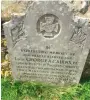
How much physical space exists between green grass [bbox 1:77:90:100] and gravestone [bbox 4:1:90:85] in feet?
0.45

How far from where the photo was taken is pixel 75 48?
3730 millimetres

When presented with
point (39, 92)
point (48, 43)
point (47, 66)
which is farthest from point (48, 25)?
point (39, 92)

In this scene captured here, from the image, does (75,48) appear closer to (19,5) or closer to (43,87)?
(43,87)

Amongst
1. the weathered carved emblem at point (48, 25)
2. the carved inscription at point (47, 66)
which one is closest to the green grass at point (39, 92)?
the carved inscription at point (47, 66)

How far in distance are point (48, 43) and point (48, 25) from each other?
274 mm

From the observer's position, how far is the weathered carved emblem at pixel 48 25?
11.4 feet

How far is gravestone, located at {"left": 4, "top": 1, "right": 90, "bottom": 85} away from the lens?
3.45 m

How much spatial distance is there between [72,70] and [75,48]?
42cm

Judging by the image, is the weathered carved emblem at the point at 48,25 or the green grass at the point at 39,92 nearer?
the weathered carved emblem at the point at 48,25

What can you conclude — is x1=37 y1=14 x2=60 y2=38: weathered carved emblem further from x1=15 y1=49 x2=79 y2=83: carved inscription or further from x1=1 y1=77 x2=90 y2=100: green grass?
x1=1 y1=77 x2=90 y2=100: green grass

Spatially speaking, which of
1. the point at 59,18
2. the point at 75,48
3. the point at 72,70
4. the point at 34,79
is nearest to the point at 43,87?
the point at 34,79

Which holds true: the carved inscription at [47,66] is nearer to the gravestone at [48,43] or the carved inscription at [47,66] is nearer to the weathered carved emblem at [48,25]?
the gravestone at [48,43]

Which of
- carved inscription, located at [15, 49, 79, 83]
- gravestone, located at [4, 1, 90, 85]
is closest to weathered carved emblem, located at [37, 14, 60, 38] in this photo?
gravestone, located at [4, 1, 90, 85]

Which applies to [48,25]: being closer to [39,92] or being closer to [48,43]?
[48,43]
